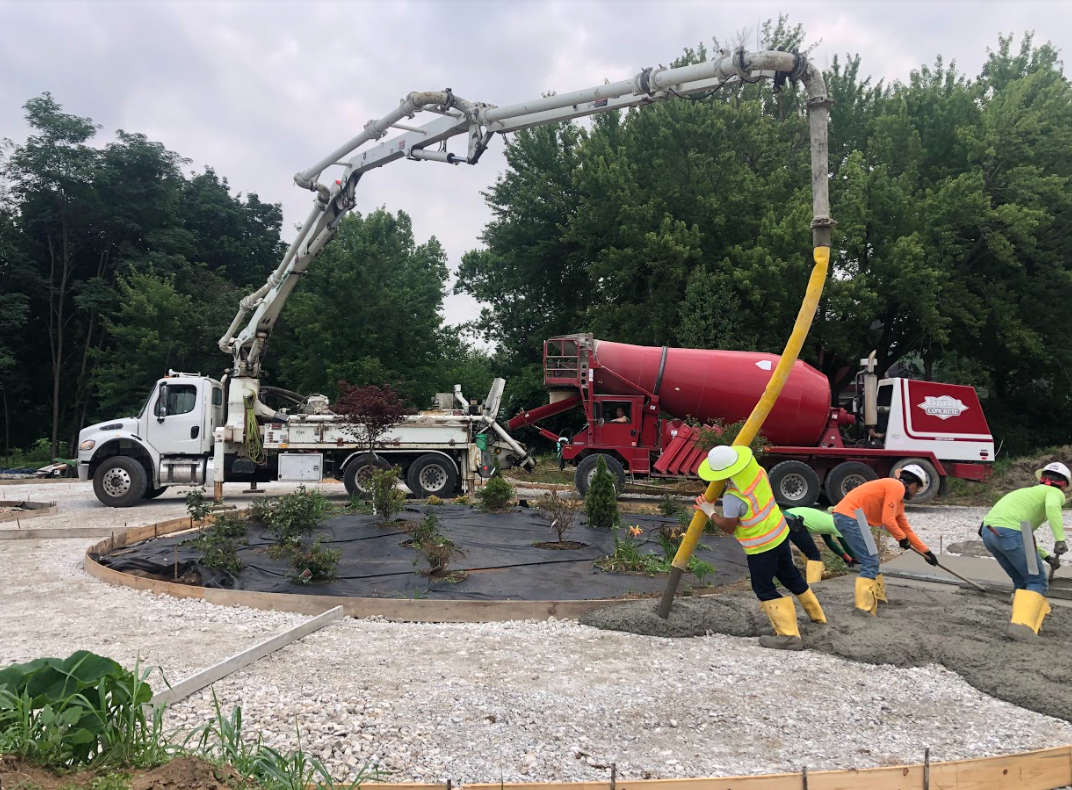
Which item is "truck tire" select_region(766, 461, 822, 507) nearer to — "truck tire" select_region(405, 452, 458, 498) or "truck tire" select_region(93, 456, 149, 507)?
"truck tire" select_region(405, 452, 458, 498)

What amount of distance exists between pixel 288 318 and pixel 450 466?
16669 mm

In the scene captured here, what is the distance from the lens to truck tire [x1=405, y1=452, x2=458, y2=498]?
50.2 ft

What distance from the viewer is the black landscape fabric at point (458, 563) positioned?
7273mm

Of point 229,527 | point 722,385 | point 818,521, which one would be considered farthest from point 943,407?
point 229,527

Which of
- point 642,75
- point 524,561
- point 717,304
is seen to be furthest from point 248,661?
point 717,304

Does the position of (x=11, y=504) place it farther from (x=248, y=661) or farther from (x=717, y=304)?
(x=717, y=304)

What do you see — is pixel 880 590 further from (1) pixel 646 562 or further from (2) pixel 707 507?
(1) pixel 646 562

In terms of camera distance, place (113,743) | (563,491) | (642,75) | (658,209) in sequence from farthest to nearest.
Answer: (658,209)
(563,491)
(642,75)
(113,743)

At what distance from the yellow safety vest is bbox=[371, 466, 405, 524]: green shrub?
17.7ft

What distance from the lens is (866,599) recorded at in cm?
652

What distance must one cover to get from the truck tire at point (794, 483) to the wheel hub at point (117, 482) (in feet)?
40.5

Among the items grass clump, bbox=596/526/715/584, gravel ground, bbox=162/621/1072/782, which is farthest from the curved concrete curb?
grass clump, bbox=596/526/715/584

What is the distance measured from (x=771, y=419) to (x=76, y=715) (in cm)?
1396

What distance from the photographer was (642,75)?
1158cm
